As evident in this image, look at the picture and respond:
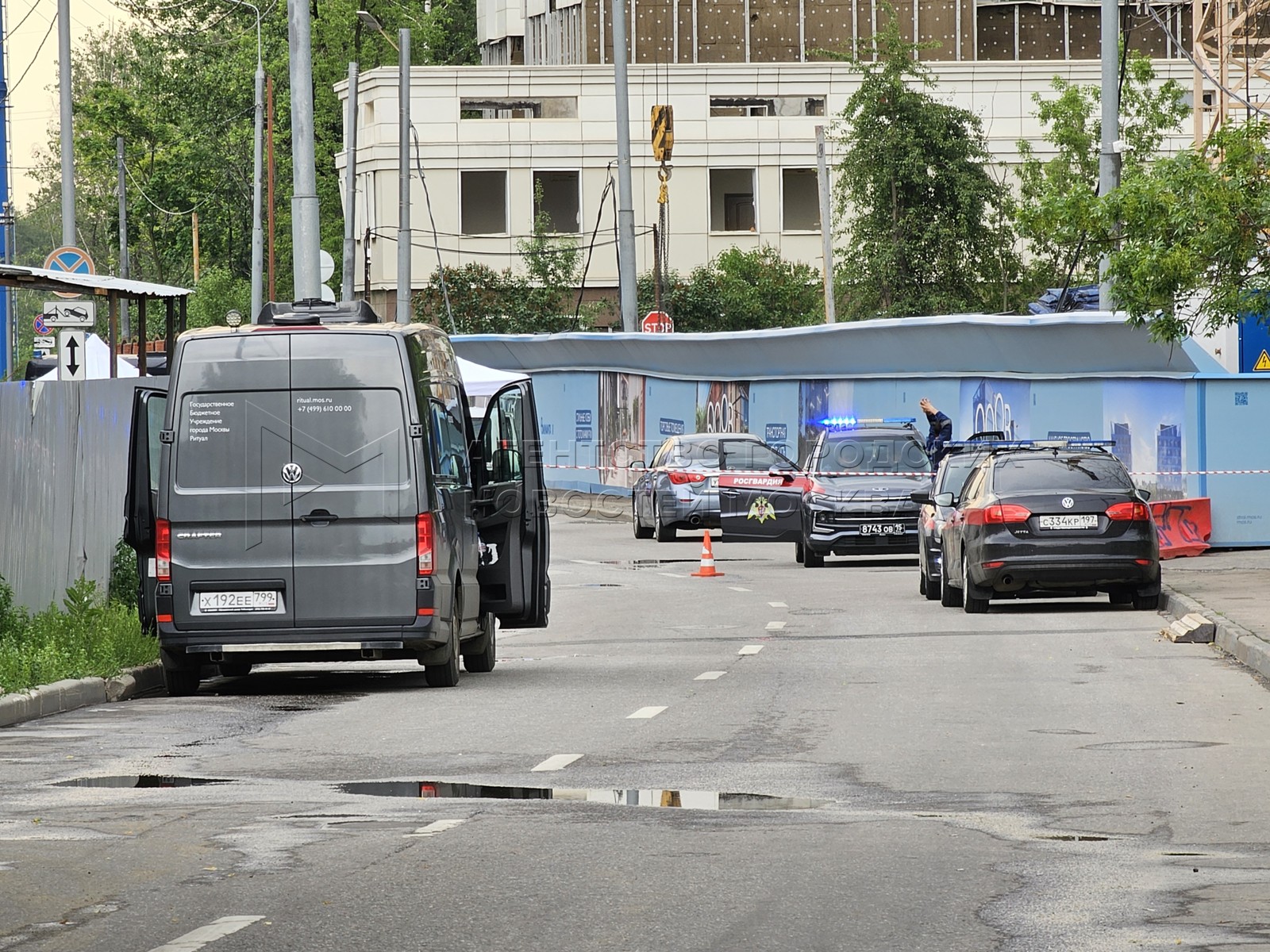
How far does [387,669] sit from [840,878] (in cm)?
969

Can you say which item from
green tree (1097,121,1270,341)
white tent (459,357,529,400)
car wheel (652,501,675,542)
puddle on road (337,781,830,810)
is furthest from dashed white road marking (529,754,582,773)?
white tent (459,357,529,400)

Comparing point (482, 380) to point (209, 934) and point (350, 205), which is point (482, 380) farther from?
point (209, 934)

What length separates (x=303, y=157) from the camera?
960 inches

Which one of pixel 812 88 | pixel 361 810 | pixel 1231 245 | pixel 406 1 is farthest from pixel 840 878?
pixel 406 1

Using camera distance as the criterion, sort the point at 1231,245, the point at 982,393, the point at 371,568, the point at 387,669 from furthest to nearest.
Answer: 1. the point at 982,393
2. the point at 1231,245
3. the point at 387,669
4. the point at 371,568

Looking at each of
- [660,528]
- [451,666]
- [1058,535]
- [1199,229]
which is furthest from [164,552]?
[660,528]

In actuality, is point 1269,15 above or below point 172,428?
above

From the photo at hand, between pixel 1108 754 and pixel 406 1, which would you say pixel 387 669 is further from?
pixel 406 1

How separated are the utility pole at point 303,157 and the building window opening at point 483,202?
46.9m

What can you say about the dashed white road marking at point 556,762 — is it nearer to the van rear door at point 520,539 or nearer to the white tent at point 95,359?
the van rear door at point 520,539

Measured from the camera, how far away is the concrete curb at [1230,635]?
15.5 meters

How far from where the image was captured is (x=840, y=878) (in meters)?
7.53

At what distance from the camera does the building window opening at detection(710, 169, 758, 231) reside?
72438 millimetres

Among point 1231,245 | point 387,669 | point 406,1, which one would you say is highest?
point 406,1
